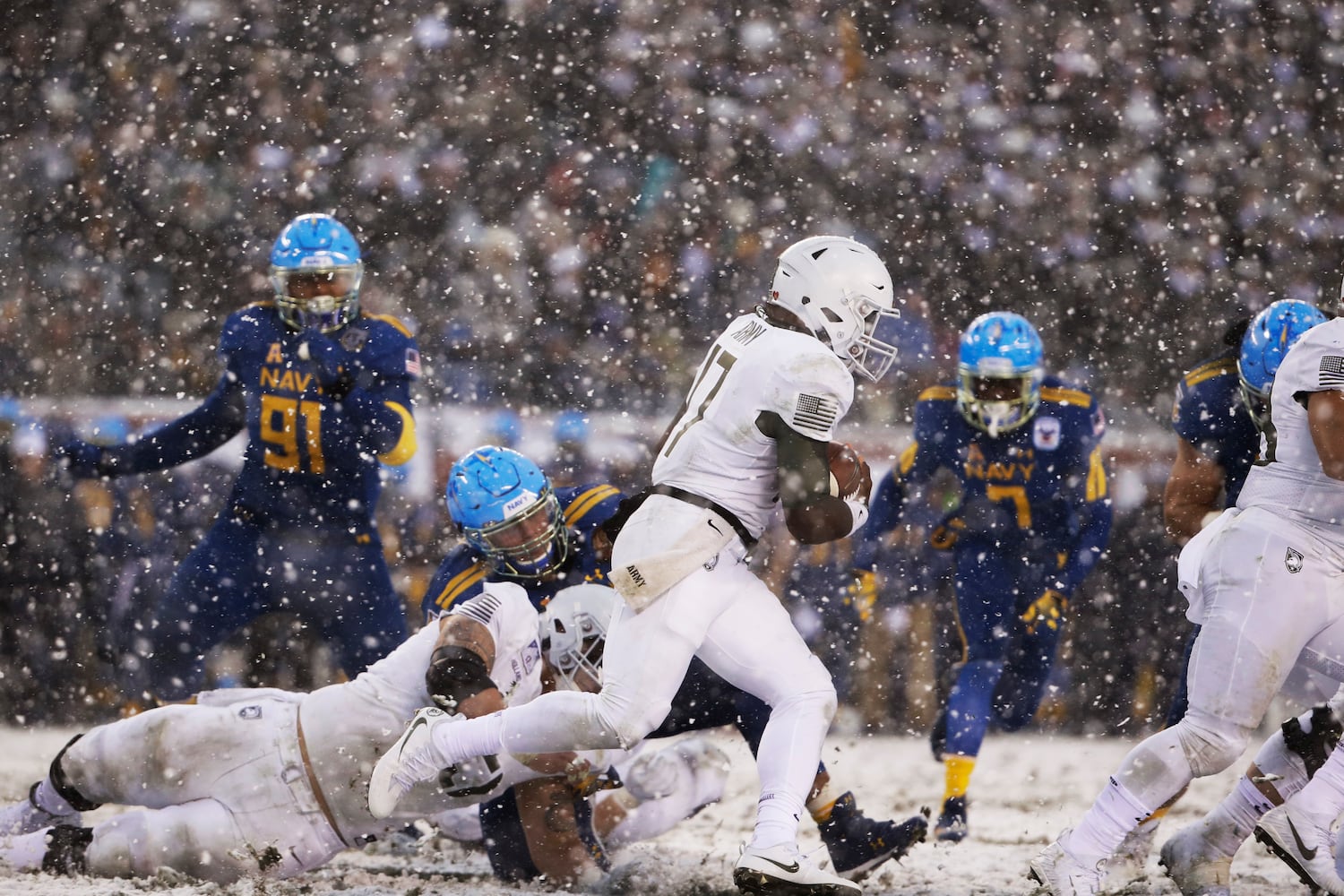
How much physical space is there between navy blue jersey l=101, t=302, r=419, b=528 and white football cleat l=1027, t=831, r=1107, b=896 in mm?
2365

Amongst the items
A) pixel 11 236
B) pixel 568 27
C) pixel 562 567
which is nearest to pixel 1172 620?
pixel 562 567

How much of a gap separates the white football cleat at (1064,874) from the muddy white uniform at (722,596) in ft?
1.83

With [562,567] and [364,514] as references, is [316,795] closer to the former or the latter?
[562,567]

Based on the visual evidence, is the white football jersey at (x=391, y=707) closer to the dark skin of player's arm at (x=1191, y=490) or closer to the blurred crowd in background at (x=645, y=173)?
the dark skin of player's arm at (x=1191, y=490)

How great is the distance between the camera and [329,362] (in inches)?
193

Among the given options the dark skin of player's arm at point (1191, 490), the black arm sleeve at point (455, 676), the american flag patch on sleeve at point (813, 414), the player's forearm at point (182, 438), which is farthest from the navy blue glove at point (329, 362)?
the dark skin of player's arm at point (1191, 490)

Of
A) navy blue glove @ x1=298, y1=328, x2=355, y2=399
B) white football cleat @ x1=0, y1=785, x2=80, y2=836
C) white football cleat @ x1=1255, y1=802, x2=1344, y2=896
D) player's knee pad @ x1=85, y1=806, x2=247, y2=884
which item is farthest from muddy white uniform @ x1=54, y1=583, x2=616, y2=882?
white football cleat @ x1=1255, y1=802, x2=1344, y2=896

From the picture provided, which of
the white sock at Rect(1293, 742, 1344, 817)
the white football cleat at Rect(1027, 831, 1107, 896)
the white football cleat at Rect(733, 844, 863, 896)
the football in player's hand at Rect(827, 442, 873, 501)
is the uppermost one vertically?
the football in player's hand at Rect(827, 442, 873, 501)

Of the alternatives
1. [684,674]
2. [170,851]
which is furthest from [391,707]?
[684,674]

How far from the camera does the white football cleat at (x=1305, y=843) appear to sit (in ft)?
11.1

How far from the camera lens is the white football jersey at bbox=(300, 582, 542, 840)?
11.8ft

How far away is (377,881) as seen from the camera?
3.99m

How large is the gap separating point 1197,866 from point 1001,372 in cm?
203

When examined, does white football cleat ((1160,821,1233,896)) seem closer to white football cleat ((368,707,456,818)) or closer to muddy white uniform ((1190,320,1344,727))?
muddy white uniform ((1190,320,1344,727))
